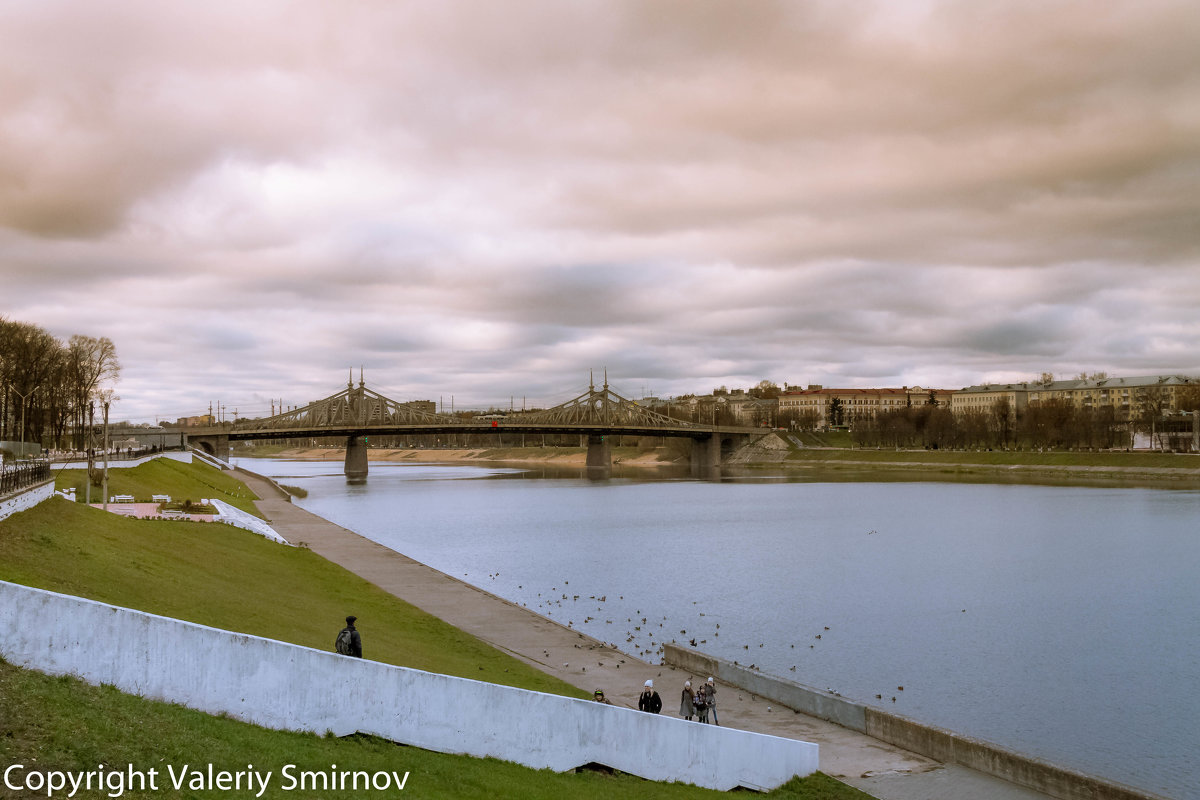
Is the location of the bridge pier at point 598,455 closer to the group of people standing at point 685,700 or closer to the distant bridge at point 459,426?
the distant bridge at point 459,426

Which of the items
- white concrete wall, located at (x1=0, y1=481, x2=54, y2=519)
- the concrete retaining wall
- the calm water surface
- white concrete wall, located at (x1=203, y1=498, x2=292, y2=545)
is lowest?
the calm water surface

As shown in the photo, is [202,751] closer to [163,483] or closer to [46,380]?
[163,483]

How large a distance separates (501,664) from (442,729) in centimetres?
855

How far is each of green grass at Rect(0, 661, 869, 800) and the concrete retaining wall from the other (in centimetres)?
501

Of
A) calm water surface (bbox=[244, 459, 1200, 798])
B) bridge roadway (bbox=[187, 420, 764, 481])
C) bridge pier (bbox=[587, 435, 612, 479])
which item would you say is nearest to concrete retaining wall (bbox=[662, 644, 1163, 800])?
calm water surface (bbox=[244, 459, 1200, 798])

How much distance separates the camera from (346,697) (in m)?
12.2

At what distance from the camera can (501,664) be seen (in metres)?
21.0

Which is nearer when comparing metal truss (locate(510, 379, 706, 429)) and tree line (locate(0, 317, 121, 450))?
tree line (locate(0, 317, 121, 450))

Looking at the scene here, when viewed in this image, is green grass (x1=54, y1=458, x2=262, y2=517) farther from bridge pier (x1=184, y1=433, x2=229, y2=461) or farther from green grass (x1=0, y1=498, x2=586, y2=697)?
bridge pier (x1=184, y1=433, x2=229, y2=461)

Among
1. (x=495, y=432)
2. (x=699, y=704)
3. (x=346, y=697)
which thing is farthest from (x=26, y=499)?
(x=495, y=432)

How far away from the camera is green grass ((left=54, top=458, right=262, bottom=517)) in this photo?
42.6 meters

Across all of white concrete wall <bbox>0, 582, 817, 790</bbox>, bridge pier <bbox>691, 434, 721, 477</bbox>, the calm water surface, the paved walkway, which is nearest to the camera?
white concrete wall <bbox>0, 582, 817, 790</bbox>

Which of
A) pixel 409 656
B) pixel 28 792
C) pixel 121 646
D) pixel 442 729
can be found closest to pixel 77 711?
pixel 121 646

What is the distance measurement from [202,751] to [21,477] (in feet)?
53.2
